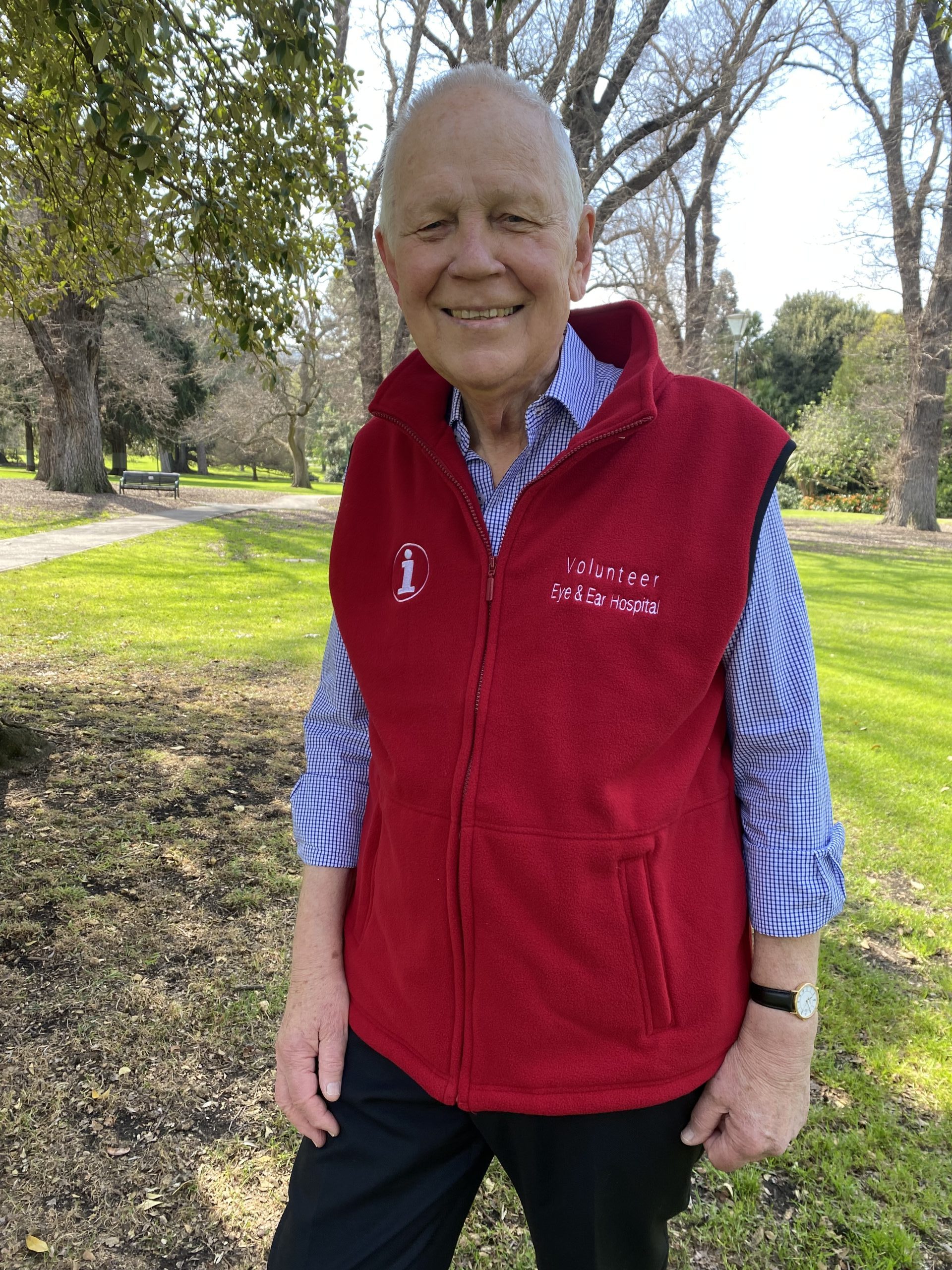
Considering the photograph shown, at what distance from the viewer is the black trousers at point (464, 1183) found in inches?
50.5

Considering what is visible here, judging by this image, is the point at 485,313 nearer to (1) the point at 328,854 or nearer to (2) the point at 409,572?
(2) the point at 409,572

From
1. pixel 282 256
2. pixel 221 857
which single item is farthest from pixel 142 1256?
pixel 282 256

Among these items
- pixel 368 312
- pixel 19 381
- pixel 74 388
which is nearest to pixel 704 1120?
pixel 368 312

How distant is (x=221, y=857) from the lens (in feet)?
13.6

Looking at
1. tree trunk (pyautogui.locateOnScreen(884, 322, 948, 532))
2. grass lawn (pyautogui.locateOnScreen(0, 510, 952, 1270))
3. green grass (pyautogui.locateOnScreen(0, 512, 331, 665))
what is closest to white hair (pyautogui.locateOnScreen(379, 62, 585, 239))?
grass lawn (pyautogui.locateOnScreen(0, 510, 952, 1270))

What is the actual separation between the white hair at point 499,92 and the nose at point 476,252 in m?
0.16

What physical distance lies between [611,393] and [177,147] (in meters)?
3.51

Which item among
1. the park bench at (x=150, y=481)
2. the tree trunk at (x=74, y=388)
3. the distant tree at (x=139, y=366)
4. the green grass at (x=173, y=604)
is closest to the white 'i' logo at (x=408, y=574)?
the green grass at (x=173, y=604)

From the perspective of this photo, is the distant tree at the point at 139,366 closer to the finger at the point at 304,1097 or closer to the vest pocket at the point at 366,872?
the vest pocket at the point at 366,872

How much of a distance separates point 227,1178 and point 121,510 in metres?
18.9

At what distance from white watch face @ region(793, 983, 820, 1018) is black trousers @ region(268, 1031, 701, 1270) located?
22 centimetres

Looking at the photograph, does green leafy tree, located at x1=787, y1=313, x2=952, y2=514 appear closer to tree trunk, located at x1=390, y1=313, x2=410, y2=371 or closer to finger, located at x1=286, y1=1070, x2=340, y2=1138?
tree trunk, located at x1=390, y1=313, x2=410, y2=371

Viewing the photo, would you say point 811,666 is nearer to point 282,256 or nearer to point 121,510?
point 282,256

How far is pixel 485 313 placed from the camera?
1377mm
